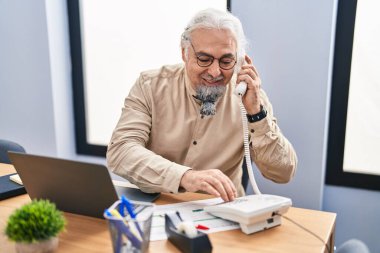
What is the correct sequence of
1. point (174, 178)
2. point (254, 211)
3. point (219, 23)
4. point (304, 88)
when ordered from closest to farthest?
point (254, 211) < point (174, 178) < point (219, 23) < point (304, 88)

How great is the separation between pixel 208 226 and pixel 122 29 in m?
1.93

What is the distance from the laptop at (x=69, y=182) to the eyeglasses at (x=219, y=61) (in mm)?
668

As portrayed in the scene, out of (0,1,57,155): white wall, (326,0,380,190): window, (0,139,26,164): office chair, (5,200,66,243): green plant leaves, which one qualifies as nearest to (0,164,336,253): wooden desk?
(5,200,66,243): green plant leaves

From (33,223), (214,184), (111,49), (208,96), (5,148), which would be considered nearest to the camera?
(33,223)

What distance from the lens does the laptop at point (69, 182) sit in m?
0.98

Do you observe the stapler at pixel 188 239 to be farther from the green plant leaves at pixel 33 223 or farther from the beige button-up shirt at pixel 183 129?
the beige button-up shirt at pixel 183 129

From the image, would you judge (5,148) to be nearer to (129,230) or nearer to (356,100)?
(129,230)

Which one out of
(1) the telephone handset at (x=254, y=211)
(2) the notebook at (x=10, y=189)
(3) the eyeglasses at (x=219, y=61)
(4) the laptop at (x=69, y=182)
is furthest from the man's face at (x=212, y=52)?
(2) the notebook at (x=10, y=189)

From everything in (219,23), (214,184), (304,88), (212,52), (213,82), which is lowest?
(214,184)

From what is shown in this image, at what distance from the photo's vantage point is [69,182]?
Result: 104cm

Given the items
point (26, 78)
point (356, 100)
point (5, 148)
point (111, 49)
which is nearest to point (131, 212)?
point (5, 148)

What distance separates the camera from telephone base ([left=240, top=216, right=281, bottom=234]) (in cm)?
101

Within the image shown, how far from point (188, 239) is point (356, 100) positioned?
61.4 inches

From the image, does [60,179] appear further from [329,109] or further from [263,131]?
[329,109]
